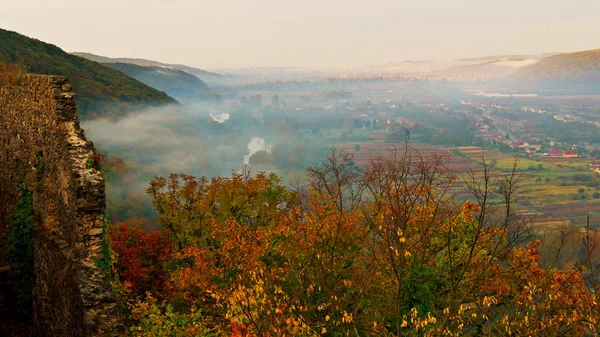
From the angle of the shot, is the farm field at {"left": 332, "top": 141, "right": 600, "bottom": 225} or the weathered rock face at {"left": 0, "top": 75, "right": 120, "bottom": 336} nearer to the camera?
the weathered rock face at {"left": 0, "top": 75, "right": 120, "bottom": 336}

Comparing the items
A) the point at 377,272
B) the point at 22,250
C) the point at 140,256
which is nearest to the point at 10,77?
the point at 22,250

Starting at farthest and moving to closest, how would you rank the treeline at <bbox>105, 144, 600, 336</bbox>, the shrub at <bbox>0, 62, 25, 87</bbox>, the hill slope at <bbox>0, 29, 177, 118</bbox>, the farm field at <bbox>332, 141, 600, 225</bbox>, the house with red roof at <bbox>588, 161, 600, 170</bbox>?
the house with red roof at <bbox>588, 161, 600, 170</bbox>, the hill slope at <bbox>0, 29, 177, 118</bbox>, the farm field at <bbox>332, 141, 600, 225</bbox>, the shrub at <bbox>0, 62, 25, 87</bbox>, the treeline at <bbox>105, 144, 600, 336</bbox>

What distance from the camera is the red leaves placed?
27.1 m

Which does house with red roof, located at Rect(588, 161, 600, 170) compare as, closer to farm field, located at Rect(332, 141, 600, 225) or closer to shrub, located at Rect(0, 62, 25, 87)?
farm field, located at Rect(332, 141, 600, 225)

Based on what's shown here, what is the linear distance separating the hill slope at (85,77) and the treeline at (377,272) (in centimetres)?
9583

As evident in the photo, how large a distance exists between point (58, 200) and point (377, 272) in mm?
10938

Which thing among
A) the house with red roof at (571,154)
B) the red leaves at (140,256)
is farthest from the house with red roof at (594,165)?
the red leaves at (140,256)

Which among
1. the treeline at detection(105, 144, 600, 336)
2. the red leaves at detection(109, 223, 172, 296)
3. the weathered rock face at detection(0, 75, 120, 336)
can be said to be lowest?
the red leaves at detection(109, 223, 172, 296)

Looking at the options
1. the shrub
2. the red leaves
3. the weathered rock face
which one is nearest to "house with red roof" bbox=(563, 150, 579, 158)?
the red leaves

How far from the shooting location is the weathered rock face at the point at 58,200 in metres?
12.1

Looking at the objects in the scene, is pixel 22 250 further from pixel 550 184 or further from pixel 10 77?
pixel 550 184

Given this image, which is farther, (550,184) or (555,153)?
(555,153)

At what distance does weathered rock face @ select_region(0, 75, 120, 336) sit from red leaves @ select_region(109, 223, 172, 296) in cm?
855

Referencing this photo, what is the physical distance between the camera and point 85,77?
142 meters
